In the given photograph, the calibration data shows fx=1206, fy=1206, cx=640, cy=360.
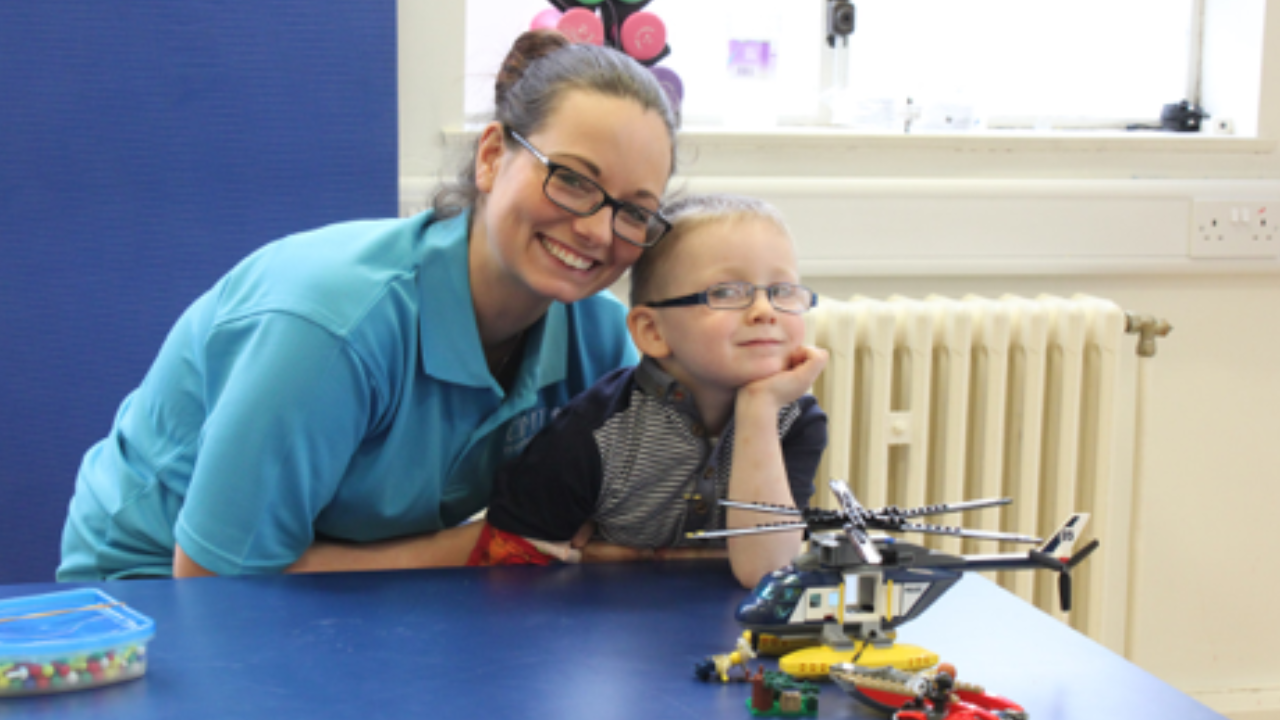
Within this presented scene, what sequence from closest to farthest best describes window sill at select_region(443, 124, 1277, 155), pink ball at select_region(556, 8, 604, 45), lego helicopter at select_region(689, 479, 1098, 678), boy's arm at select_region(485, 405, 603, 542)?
lego helicopter at select_region(689, 479, 1098, 678) < boy's arm at select_region(485, 405, 603, 542) < pink ball at select_region(556, 8, 604, 45) < window sill at select_region(443, 124, 1277, 155)

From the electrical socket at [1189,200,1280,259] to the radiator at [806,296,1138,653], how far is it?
30 centimetres

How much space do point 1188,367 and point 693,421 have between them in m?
1.60

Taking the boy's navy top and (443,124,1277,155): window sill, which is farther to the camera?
(443,124,1277,155): window sill

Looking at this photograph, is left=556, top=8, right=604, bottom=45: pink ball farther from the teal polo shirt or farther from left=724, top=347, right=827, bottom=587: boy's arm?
left=724, top=347, right=827, bottom=587: boy's arm

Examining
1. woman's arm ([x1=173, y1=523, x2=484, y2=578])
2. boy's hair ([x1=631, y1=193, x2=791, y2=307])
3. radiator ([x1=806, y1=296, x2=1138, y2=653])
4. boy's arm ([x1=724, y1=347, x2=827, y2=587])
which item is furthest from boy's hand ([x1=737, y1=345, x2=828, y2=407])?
radiator ([x1=806, y1=296, x2=1138, y2=653])

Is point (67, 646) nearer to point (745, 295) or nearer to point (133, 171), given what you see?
point (745, 295)

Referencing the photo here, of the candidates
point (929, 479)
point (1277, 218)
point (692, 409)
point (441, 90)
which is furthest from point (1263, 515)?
point (441, 90)

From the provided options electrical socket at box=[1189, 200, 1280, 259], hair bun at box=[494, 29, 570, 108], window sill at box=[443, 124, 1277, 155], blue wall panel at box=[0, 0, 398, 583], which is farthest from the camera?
electrical socket at box=[1189, 200, 1280, 259]

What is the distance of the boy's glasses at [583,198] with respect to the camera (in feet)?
4.54

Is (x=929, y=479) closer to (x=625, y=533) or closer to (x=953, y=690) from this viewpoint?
(x=625, y=533)

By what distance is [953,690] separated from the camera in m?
1.00

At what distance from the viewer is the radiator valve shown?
236cm

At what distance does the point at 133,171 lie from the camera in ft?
6.60

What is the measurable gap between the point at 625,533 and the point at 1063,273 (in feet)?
4.59
